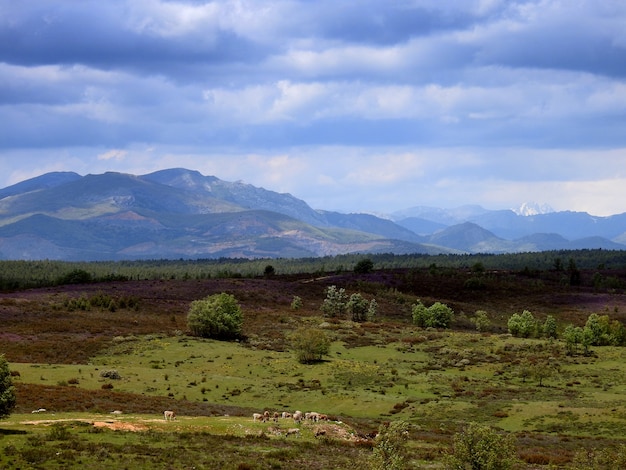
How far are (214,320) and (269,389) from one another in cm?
3401

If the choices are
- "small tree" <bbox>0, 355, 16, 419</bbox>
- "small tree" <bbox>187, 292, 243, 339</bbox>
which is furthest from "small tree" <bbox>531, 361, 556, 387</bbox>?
"small tree" <bbox>0, 355, 16, 419</bbox>

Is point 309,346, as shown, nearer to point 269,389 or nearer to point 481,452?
point 269,389

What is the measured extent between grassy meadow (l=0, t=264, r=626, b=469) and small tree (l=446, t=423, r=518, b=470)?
9.81 feet

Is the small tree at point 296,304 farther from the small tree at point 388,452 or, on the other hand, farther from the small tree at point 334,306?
the small tree at point 388,452

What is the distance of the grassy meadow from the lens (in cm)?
3888

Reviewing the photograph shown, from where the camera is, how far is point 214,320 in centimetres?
10362

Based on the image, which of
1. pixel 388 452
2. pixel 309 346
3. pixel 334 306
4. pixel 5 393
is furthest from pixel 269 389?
pixel 334 306

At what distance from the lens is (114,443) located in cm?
3784

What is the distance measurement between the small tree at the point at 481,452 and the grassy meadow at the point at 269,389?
299cm

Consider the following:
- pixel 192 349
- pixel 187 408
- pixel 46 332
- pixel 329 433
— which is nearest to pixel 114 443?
pixel 329 433

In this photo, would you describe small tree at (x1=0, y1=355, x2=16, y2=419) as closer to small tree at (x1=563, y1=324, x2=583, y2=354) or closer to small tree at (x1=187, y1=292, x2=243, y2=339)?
small tree at (x1=187, y1=292, x2=243, y2=339)

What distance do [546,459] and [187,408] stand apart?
96.6ft

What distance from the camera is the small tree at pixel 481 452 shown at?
32.3 m

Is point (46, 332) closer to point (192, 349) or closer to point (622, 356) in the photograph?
point (192, 349)
